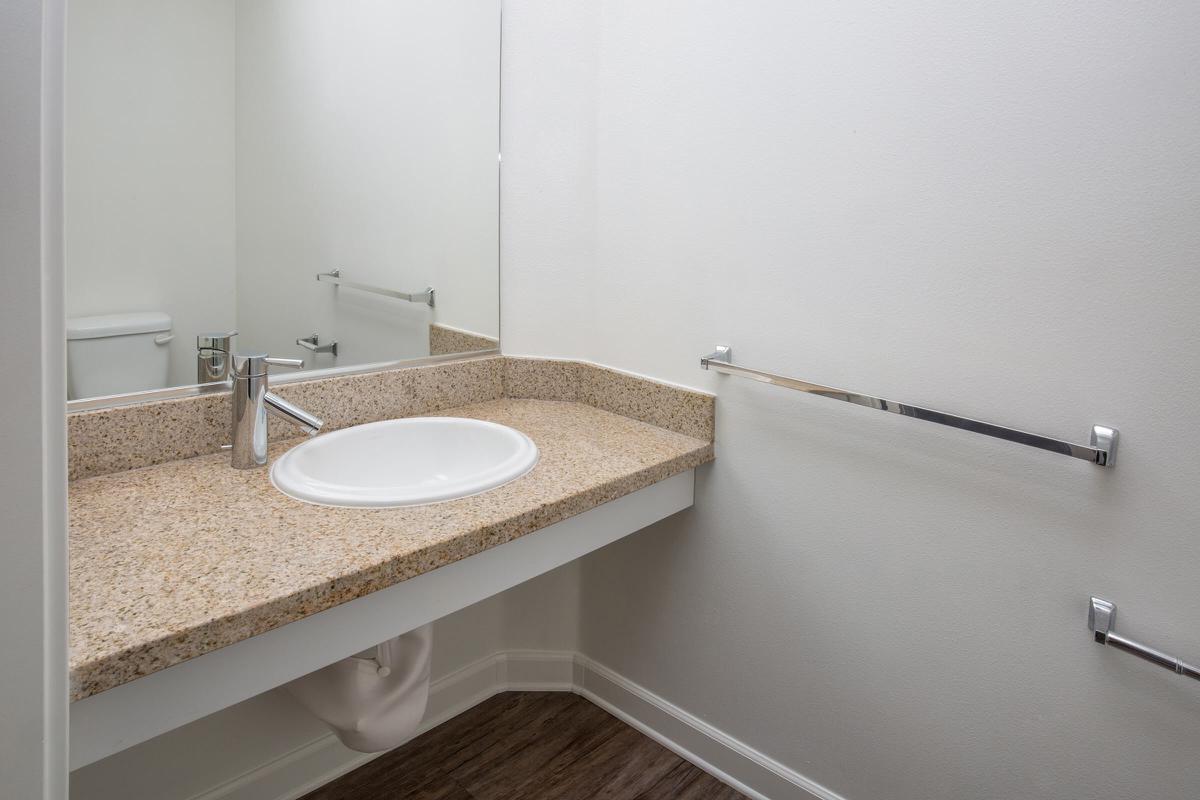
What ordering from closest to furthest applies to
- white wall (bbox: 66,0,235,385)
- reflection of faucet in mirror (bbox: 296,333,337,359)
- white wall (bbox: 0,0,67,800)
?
1. white wall (bbox: 0,0,67,800)
2. white wall (bbox: 66,0,235,385)
3. reflection of faucet in mirror (bbox: 296,333,337,359)

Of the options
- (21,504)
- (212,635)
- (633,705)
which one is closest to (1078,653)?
(633,705)

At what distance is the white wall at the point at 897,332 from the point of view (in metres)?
1.10

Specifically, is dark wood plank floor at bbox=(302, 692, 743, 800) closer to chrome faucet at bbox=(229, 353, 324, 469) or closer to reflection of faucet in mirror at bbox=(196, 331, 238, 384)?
chrome faucet at bbox=(229, 353, 324, 469)

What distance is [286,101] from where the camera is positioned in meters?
1.48

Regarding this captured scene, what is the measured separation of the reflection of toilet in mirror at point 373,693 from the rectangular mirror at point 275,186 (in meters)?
0.58

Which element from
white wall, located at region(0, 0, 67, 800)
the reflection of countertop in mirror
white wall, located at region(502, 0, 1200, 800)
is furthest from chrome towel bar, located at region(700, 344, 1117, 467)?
white wall, located at region(0, 0, 67, 800)

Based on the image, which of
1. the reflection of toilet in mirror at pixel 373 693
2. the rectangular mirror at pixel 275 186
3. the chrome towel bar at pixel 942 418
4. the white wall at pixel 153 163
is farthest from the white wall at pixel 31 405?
the chrome towel bar at pixel 942 418

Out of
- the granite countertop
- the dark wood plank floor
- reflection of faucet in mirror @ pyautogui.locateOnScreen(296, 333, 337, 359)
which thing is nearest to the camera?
the granite countertop

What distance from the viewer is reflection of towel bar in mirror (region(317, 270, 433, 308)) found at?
1602 mm

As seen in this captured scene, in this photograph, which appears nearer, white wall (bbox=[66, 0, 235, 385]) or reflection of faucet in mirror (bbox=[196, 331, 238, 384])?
white wall (bbox=[66, 0, 235, 385])

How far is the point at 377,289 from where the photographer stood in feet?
5.54

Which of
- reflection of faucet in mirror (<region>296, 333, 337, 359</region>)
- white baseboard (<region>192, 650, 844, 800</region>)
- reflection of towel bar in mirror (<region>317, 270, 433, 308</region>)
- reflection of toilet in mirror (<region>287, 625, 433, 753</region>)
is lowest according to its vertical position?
white baseboard (<region>192, 650, 844, 800</region>)

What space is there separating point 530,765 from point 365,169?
4.48ft

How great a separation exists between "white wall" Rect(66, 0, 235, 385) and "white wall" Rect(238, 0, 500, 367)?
4 cm
